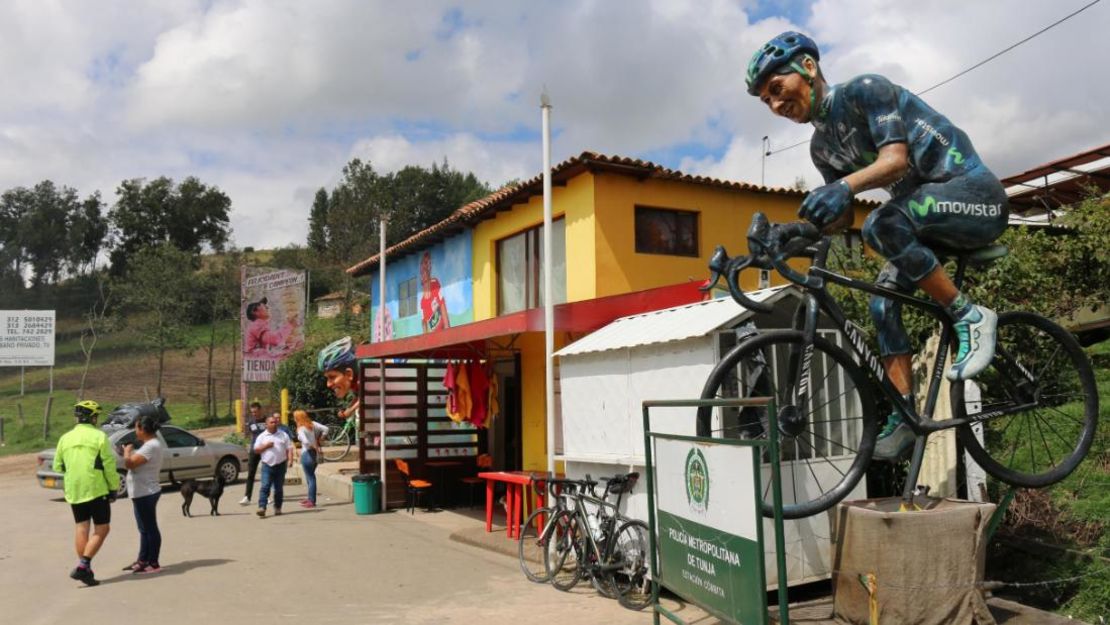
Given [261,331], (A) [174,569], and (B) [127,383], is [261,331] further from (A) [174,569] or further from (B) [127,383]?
(B) [127,383]

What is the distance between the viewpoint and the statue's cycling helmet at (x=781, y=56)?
178 inches

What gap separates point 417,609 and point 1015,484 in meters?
4.85

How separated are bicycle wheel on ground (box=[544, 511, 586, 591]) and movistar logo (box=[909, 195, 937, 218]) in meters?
4.57

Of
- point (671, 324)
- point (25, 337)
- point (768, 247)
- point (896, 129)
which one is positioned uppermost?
point (25, 337)

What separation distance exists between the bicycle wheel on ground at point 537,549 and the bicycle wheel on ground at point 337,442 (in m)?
14.0

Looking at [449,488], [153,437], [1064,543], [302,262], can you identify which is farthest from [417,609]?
[302,262]

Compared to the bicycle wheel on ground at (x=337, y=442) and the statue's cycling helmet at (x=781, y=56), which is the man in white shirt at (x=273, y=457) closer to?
the bicycle wheel on ground at (x=337, y=442)

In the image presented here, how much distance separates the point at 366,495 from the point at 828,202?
11.0 meters

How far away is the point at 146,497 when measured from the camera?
8.95m

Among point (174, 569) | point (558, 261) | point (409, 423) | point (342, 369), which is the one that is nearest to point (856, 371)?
point (174, 569)

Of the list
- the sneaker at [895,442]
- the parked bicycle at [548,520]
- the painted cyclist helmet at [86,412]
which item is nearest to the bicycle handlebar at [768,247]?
the sneaker at [895,442]

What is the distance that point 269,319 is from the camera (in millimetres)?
24469

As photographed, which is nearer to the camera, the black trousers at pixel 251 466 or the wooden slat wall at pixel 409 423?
the wooden slat wall at pixel 409 423

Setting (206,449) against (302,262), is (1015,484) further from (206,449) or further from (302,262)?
(302,262)
